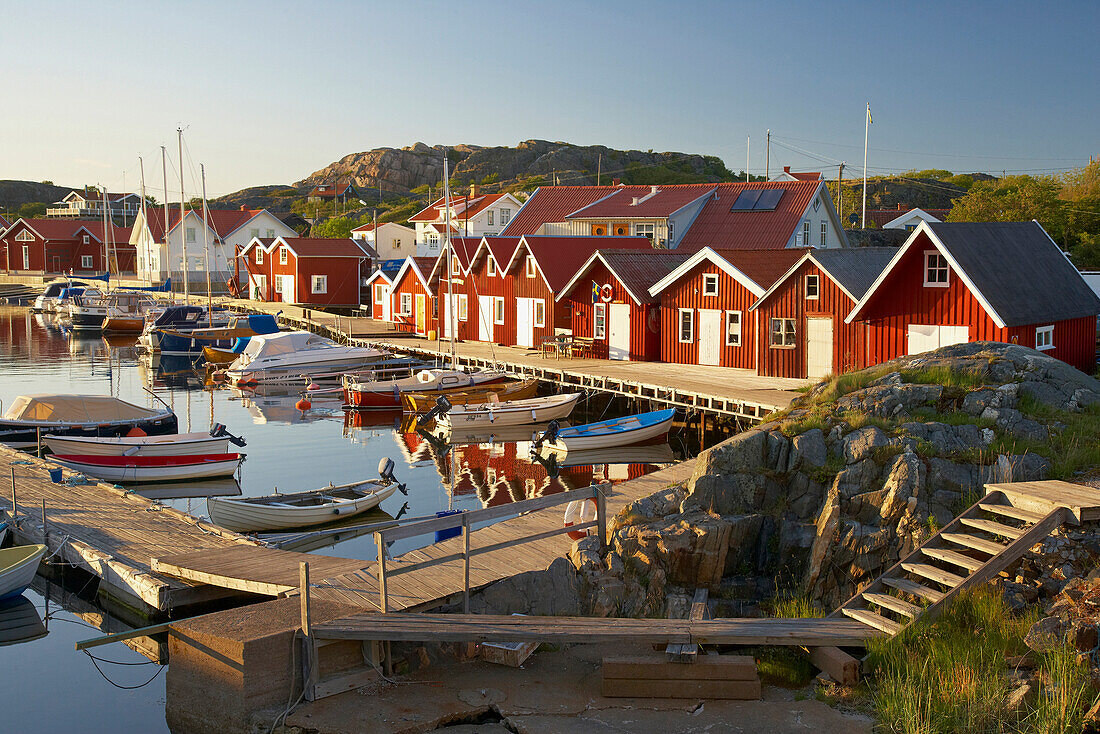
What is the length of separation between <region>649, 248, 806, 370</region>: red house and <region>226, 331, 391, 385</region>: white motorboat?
15.1m

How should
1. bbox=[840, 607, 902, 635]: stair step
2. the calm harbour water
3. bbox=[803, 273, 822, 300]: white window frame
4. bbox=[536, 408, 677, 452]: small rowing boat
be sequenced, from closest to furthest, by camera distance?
1. bbox=[840, 607, 902, 635]: stair step
2. the calm harbour water
3. bbox=[536, 408, 677, 452]: small rowing boat
4. bbox=[803, 273, 822, 300]: white window frame

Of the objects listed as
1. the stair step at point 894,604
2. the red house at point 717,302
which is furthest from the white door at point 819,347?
the stair step at point 894,604

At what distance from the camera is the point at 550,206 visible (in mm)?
64250

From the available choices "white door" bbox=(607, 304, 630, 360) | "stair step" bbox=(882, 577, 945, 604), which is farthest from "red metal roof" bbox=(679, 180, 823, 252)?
"stair step" bbox=(882, 577, 945, 604)

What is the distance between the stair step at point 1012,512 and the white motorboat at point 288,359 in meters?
35.2

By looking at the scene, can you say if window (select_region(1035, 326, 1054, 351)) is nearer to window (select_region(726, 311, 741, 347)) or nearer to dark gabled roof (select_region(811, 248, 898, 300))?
dark gabled roof (select_region(811, 248, 898, 300))

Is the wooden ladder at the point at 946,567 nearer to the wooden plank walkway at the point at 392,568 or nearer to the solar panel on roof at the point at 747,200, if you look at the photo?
the wooden plank walkway at the point at 392,568

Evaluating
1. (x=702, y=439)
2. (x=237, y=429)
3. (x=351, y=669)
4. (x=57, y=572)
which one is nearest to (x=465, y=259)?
(x=237, y=429)

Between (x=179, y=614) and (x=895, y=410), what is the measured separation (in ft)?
45.5

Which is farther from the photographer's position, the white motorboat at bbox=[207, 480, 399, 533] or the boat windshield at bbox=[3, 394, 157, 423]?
the boat windshield at bbox=[3, 394, 157, 423]

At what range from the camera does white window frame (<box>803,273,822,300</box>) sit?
31.7 m

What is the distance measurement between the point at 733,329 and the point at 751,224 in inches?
790

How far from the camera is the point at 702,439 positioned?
3209cm

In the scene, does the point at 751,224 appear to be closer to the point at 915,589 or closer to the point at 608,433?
the point at 608,433
